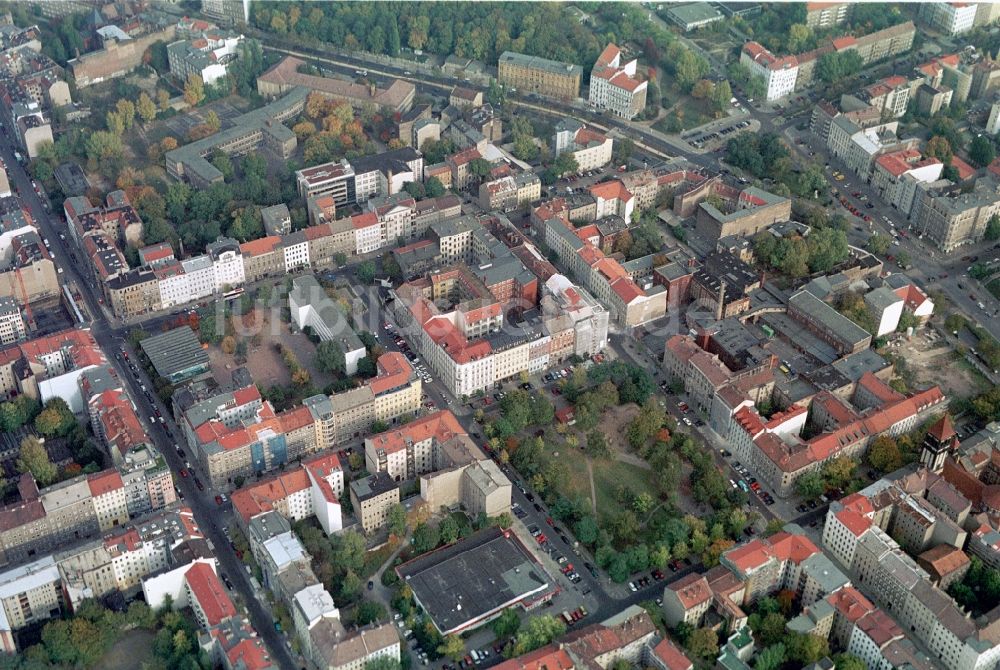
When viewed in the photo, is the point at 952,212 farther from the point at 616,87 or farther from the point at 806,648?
the point at 806,648

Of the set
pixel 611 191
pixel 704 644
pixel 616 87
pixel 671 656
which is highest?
pixel 616 87

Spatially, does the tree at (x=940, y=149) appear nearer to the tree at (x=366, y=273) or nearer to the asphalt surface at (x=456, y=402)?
the asphalt surface at (x=456, y=402)

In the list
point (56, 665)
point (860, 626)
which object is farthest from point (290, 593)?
point (860, 626)

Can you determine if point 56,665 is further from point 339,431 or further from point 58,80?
point 58,80

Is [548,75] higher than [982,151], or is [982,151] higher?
[548,75]

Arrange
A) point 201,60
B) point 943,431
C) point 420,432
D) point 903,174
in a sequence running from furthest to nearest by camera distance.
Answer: point 201,60 → point 903,174 → point 420,432 → point 943,431

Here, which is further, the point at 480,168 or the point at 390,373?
the point at 480,168

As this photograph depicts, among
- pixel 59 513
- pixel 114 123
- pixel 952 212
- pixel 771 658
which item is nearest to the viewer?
pixel 771 658

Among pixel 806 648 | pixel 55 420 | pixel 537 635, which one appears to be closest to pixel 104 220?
pixel 55 420
